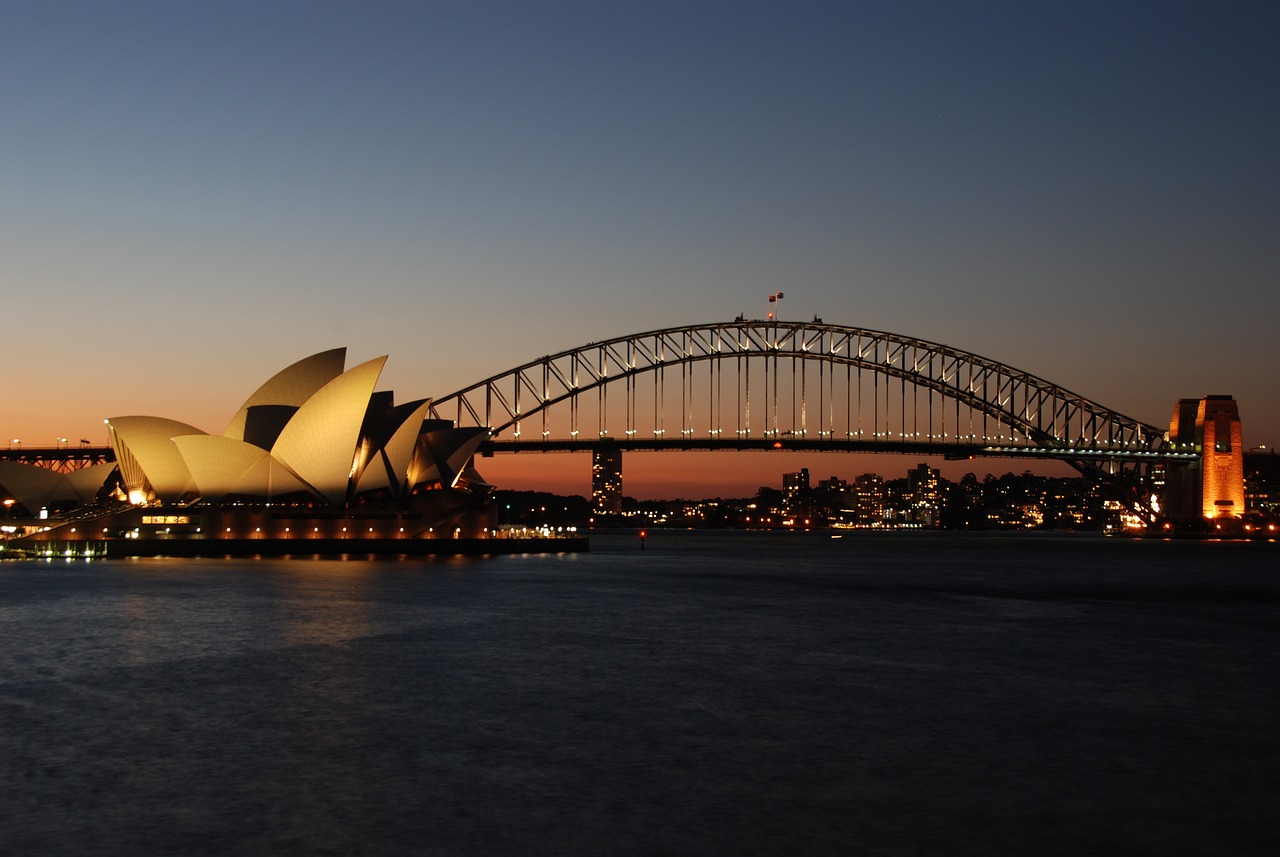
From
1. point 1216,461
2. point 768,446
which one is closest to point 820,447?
point 768,446

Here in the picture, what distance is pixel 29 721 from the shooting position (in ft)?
48.7

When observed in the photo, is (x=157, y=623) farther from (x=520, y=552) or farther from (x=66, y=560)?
(x=520, y=552)

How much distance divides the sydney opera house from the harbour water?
2552 cm

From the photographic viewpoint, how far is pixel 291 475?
58.6m

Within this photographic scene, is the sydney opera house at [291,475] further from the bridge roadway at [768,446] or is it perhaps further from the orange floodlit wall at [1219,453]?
Answer: the orange floodlit wall at [1219,453]

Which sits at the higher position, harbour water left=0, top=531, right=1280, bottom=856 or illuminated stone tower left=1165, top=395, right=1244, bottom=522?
illuminated stone tower left=1165, top=395, right=1244, bottom=522

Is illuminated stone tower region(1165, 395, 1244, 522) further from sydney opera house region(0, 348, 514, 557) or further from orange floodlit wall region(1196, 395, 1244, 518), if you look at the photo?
sydney opera house region(0, 348, 514, 557)

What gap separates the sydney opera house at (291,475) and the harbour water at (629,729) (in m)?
25.5

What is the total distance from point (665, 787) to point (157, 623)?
17981mm

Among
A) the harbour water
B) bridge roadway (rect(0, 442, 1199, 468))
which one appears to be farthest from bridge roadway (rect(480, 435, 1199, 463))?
the harbour water

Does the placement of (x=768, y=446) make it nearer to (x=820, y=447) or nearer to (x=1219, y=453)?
(x=820, y=447)

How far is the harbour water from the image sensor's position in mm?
10188

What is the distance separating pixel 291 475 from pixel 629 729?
1843 inches

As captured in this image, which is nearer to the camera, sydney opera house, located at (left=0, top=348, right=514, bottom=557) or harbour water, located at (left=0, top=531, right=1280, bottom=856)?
harbour water, located at (left=0, top=531, right=1280, bottom=856)
